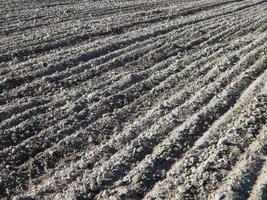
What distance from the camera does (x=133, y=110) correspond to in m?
8.21

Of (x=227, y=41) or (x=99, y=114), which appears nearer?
(x=99, y=114)

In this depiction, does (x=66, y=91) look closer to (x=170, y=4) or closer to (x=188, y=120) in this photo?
(x=188, y=120)

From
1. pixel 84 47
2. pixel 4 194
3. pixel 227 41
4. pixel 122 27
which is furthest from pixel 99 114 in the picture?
pixel 122 27

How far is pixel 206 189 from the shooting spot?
5957 millimetres

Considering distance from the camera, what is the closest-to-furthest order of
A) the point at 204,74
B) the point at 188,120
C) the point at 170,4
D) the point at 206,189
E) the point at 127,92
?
1. the point at 206,189
2. the point at 188,120
3. the point at 127,92
4. the point at 204,74
5. the point at 170,4

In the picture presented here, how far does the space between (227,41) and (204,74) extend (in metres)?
2.55

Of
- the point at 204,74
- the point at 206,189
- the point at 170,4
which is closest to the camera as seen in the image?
the point at 206,189

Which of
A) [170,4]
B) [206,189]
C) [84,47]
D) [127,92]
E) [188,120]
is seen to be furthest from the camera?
[170,4]

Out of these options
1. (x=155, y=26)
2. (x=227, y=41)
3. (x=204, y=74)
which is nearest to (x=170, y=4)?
(x=155, y=26)

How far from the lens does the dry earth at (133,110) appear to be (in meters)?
6.19

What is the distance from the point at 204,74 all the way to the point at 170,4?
8.44 meters

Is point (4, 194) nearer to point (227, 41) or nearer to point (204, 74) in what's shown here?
point (204, 74)

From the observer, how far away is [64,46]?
38.5 feet

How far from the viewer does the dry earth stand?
6.19 metres
